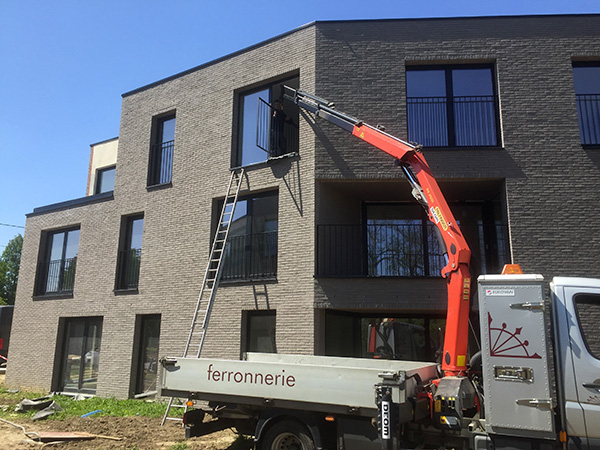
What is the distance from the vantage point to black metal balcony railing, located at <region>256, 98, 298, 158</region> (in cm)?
1244

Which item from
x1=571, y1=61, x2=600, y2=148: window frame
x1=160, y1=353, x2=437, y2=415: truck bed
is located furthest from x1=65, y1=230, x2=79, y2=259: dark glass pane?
x1=571, y1=61, x2=600, y2=148: window frame

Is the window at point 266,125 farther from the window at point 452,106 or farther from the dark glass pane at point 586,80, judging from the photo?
the dark glass pane at point 586,80

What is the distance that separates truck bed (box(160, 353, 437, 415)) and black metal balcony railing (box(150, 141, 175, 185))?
8.54 meters

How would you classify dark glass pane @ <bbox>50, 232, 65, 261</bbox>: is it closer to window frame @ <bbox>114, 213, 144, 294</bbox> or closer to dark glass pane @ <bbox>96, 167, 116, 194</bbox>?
window frame @ <bbox>114, 213, 144, 294</bbox>

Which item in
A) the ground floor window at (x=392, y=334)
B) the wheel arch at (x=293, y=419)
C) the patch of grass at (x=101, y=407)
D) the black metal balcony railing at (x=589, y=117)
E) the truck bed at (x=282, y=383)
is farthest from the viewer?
the patch of grass at (x=101, y=407)

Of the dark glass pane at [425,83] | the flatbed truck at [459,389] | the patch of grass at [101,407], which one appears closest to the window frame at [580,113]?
the dark glass pane at [425,83]

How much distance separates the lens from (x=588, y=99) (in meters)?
11.1

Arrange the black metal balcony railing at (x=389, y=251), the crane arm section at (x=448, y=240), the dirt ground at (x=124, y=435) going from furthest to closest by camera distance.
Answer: the black metal balcony railing at (x=389, y=251), the dirt ground at (x=124, y=435), the crane arm section at (x=448, y=240)

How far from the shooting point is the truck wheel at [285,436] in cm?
633

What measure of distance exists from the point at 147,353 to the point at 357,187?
7.20m

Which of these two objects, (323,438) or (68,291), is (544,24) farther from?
(68,291)

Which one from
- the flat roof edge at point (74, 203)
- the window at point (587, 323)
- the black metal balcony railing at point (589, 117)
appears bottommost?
the window at point (587, 323)

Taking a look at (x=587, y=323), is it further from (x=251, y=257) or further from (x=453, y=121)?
(x=251, y=257)

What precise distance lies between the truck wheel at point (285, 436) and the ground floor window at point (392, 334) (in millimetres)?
3538
